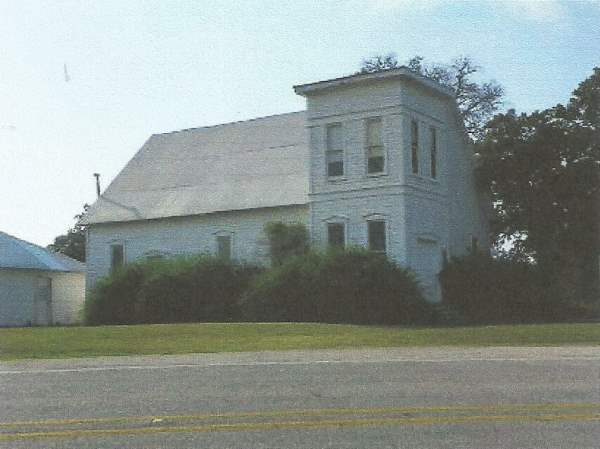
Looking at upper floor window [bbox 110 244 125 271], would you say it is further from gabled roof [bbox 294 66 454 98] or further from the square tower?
gabled roof [bbox 294 66 454 98]

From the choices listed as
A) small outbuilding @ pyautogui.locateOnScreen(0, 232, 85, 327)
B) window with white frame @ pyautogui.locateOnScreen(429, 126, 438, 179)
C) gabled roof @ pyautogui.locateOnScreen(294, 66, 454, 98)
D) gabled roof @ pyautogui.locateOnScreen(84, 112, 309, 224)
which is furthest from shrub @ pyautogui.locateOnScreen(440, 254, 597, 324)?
small outbuilding @ pyautogui.locateOnScreen(0, 232, 85, 327)

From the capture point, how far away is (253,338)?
21.6 meters

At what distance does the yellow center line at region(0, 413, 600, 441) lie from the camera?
846cm

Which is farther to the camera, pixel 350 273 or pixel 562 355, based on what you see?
pixel 350 273

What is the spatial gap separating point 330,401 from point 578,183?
2632 cm

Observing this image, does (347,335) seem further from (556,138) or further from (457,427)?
(556,138)

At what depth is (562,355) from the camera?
1620 cm

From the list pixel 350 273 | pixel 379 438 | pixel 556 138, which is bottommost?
pixel 379 438

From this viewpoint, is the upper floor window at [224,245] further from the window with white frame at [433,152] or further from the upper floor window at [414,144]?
the window with white frame at [433,152]

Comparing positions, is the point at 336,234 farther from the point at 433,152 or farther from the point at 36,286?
the point at 36,286

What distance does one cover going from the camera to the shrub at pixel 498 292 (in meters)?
31.6

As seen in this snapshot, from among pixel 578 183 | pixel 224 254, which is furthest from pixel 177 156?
pixel 578 183

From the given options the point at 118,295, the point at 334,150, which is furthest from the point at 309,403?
the point at 118,295

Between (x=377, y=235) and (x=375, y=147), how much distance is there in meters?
3.00
